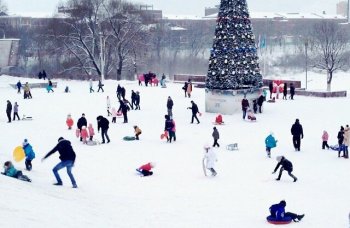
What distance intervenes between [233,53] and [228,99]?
245cm

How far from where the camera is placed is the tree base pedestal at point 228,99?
2833 centimetres

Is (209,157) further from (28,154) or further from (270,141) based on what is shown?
(28,154)

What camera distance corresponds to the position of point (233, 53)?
2877cm

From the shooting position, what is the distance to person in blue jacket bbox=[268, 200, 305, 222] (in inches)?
458

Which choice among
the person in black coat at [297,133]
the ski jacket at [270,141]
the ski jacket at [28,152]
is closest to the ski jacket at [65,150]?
the ski jacket at [28,152]

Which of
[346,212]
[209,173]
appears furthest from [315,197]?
[209,173]

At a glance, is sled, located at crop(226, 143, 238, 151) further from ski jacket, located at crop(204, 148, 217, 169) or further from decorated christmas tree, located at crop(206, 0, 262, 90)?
decorated christmas tree, located at crop(206, 0, 262, 90)

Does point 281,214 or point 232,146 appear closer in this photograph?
point 281,214

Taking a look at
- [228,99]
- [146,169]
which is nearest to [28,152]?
[146,169]

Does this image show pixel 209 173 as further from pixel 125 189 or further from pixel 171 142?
pixel 171 142

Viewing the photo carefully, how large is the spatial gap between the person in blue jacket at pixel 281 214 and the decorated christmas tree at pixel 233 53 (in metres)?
17.1

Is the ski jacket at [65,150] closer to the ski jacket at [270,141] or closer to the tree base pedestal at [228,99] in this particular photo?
the ski jacket at [270,141]

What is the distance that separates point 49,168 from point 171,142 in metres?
5.94

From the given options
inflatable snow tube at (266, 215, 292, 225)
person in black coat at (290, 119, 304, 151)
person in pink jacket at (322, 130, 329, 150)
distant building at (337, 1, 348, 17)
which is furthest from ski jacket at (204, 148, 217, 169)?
distant building at (337, 1, 348, 17)
